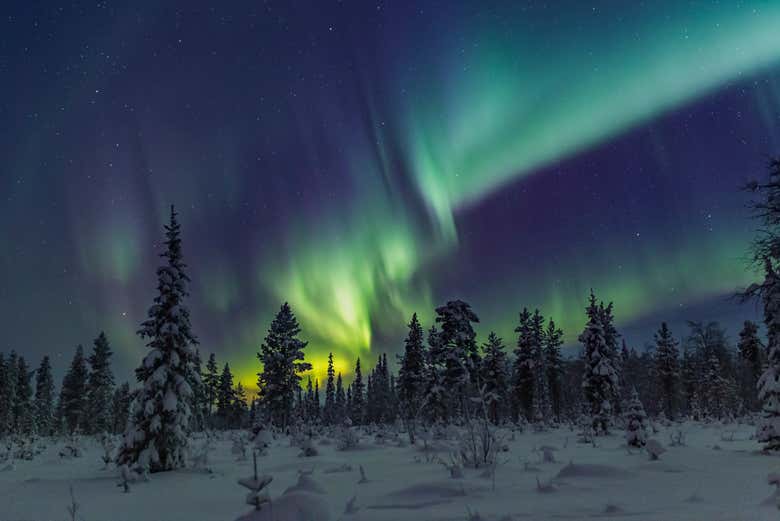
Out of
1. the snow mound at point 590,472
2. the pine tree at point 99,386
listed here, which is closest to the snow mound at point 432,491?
the snow mound at point 590,472

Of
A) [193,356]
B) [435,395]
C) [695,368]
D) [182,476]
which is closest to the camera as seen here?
[182,476]

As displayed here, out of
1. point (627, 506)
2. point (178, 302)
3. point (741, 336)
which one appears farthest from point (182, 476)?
point (741, 336)

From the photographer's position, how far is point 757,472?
811cm

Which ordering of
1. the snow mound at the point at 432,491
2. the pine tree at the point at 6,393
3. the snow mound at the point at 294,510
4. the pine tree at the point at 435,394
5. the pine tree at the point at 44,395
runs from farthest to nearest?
the pine tree at the point at 44,395 < the pine tree at the point at 6,393 < the pine tree at the point at 435,394 < the snow mound at the point at 432,491 < the snow mound at the point at 294,510

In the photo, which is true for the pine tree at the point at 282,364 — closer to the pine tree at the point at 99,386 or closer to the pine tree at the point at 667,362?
the pine tree at the point at 99,386

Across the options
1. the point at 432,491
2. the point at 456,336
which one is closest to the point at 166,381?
the point at 432,491

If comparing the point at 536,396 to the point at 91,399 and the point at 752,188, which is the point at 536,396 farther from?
the point at 91,399

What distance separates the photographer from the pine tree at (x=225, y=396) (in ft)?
234

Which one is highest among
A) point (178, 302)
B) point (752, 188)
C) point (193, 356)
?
point (752, 188)

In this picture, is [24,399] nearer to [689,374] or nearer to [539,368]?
[539,368]

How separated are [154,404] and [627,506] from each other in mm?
11754

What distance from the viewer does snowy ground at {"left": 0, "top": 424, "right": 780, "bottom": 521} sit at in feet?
14.6

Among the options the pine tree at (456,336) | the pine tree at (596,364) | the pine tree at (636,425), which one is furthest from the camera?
the pine tree at (456,336)

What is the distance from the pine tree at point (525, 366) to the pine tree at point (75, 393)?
1970 inches
